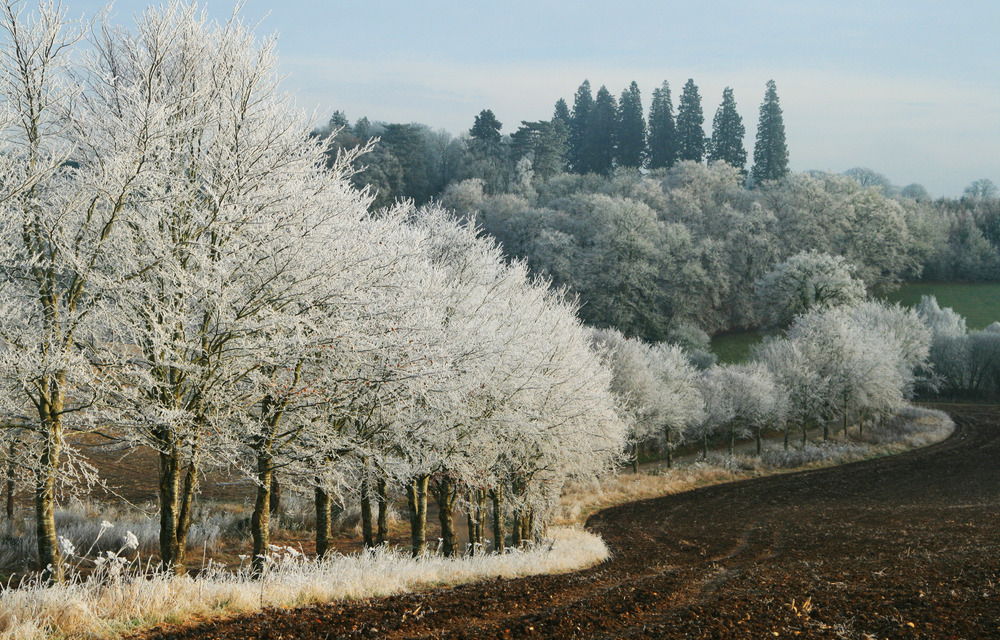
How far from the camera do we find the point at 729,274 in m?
70.5

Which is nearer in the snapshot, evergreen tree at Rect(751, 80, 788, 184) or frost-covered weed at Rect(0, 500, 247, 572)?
frost-covered weed at Rect(0, 500, 247, 572)

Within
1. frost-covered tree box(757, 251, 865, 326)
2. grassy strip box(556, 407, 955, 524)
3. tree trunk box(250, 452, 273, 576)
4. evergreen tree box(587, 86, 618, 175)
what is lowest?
grassy strip box(556, 407, 955, 524)

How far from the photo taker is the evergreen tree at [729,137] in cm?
9488

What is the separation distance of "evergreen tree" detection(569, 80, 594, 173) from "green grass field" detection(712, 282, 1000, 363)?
144 ft

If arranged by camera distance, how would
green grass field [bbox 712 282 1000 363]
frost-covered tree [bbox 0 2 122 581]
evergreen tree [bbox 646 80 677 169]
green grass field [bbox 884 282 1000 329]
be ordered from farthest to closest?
1. evergreen tree [bbox 646 80 677 169]
2. green grass field [bbox 884 282 1000 329]
3. green grass field [bbox 712 282 1000 363]
4. frost-covered tree [bbox 0 2 122 581]

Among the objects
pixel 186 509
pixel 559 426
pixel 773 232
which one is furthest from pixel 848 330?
pixel 186 509

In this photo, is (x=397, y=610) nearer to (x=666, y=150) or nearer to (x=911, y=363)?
(x=911, y=363)

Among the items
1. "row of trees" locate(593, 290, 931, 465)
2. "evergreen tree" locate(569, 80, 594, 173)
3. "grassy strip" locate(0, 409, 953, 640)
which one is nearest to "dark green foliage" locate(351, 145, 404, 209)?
"evergreen tree" locate(569, 80, 594, 173)

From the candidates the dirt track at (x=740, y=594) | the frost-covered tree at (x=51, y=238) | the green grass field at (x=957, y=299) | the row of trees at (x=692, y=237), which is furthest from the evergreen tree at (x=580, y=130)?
the frost-covered tree at (x=51, y=238)

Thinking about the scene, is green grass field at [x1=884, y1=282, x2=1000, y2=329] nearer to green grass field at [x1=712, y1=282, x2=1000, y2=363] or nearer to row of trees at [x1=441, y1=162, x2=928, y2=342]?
green grass field at [x1=712, y1=282, x2=1000, y2=363]

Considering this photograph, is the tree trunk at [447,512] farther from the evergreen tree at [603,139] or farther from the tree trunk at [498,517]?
the evergreen tree at [603,139]

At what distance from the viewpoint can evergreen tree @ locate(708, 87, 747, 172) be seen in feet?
311

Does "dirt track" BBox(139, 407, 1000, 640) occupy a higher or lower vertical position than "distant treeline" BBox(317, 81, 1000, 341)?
lower

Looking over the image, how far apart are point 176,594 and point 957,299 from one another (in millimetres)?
94804
